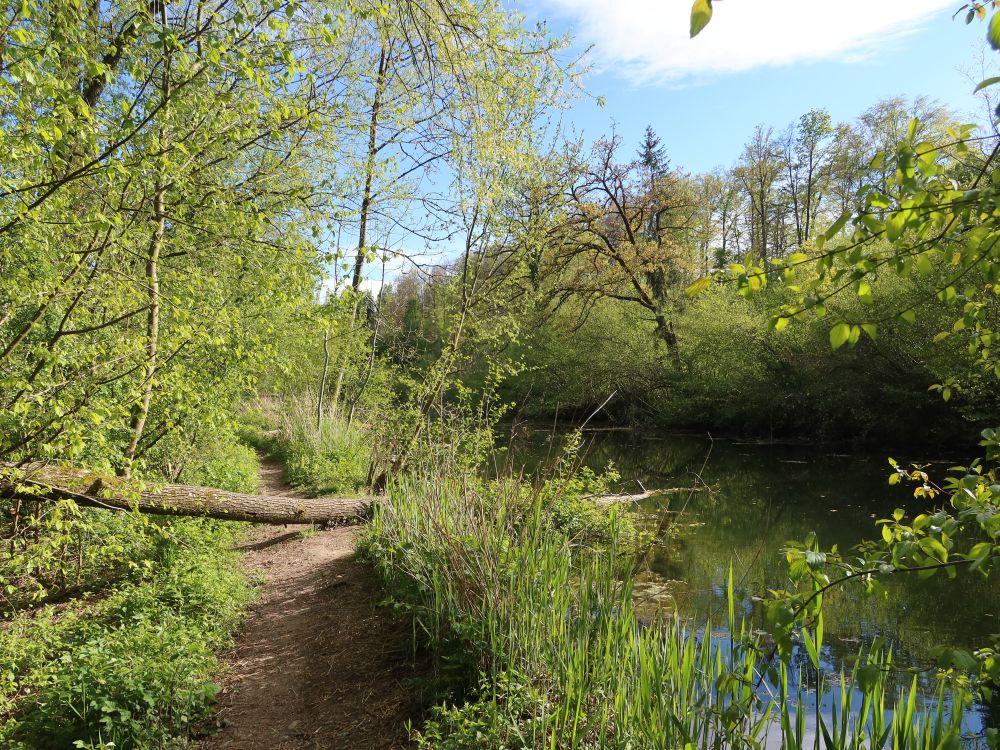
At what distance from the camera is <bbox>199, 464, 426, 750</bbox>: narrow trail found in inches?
154

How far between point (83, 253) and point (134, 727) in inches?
104

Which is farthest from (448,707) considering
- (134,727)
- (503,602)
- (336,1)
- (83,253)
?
(336,1)

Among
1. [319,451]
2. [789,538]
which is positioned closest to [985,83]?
[789,538]

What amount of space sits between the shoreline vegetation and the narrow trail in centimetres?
15

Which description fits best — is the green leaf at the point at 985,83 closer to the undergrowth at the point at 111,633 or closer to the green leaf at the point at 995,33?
the green leaf at the point at 995,33

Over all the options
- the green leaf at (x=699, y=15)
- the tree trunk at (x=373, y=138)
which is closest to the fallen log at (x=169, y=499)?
the tree trunk at (x=373, y=138)

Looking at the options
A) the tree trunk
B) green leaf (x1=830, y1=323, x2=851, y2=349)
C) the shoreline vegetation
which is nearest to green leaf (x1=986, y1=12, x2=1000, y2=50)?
the shoreline vegetation

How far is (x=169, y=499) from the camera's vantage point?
648cm

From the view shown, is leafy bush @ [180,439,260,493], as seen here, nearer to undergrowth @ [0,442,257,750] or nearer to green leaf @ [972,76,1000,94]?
undergrowth @ [0,442,257,750]

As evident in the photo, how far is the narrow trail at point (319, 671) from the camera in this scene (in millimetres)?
3914

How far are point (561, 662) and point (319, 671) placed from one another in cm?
238

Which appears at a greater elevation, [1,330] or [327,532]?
[1,330]

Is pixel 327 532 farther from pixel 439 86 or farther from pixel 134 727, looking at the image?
pixel 439 86

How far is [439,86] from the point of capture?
5.55 metres
